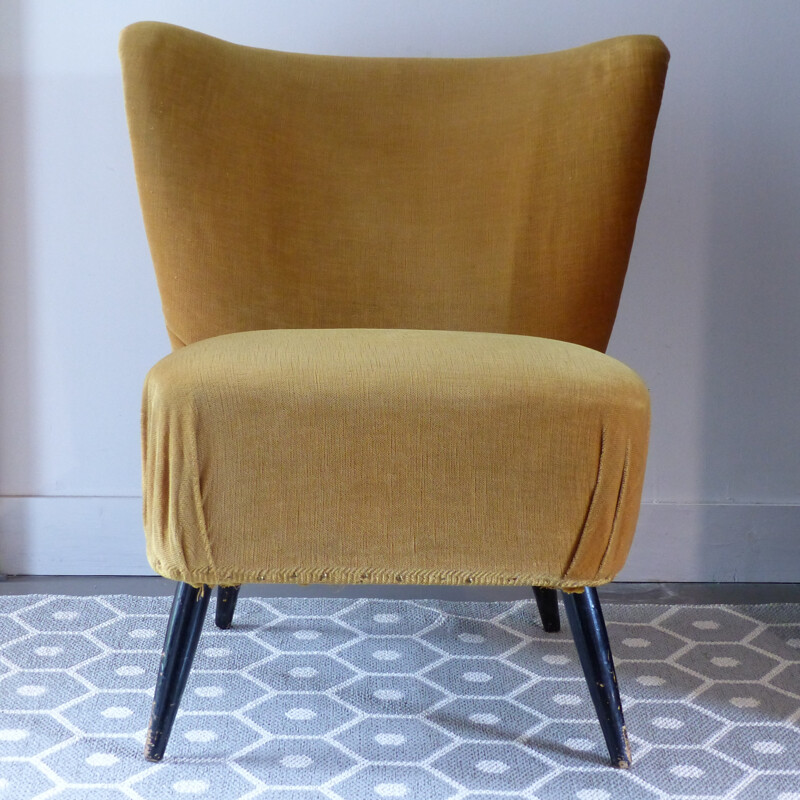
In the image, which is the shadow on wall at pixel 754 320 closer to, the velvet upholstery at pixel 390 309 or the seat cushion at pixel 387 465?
the velvet upholstery at pixel 390 309

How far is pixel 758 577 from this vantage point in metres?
1.65

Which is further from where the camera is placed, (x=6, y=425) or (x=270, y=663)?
(x=6, y=425)

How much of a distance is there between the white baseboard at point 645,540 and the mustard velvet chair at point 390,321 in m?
0.38

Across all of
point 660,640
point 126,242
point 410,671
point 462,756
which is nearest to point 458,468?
point 462,756

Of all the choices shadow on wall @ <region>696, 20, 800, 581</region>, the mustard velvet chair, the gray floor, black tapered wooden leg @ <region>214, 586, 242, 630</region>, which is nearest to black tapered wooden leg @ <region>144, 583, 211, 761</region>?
the mustard velvet chair

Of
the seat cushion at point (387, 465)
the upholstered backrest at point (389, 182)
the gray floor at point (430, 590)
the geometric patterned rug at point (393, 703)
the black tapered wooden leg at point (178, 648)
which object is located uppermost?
the upholstered backrest at point (389, 182)

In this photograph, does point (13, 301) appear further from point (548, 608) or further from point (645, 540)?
point (645, 540)

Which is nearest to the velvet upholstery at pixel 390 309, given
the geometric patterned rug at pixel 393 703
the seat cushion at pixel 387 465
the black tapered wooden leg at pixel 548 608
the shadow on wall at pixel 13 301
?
the seat cushion at pixel 387 465

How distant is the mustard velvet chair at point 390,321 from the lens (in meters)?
0.83

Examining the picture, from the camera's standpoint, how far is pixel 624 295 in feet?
5.33

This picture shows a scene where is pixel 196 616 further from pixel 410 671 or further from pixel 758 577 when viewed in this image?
pixel 758 577

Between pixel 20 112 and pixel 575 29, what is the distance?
1.00 m

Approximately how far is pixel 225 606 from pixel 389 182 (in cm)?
69

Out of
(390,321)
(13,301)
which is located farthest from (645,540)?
(13,301)
